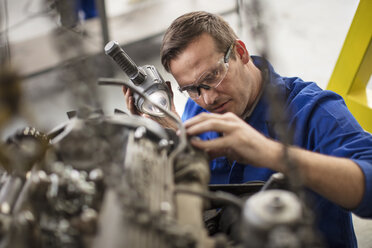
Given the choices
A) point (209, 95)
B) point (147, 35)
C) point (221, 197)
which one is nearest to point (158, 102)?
point (209, 95)

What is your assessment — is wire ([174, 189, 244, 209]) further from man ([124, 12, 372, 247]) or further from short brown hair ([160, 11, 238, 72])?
short brown hair ([160, 11, 238, 72])

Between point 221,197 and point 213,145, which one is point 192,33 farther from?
point 221,197

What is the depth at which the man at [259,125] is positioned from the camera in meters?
1.00

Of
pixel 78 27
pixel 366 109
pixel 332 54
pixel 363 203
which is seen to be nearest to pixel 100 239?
pixel 78 27

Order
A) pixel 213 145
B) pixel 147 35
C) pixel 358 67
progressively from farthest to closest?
pixel 147 35
pixel 358 67
pixel 213 145

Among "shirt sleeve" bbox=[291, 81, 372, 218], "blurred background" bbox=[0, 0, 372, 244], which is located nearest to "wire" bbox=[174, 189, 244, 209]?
"shirt sleeve" bbox=[291, 81, 372, 218]

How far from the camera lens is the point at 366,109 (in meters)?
2.37

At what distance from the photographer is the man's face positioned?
1.41 metres

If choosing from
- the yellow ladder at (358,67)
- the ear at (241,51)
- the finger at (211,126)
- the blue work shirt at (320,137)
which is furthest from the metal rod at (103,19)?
the finger at (211,126)

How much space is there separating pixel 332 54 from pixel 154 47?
1543 mm

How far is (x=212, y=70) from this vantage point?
140 cm

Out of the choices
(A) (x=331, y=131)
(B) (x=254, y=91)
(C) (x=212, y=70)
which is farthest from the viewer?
(B) (x=254, y=91)

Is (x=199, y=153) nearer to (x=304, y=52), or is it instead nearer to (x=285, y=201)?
(x=285, y=201)

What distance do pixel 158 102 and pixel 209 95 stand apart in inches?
7.0
